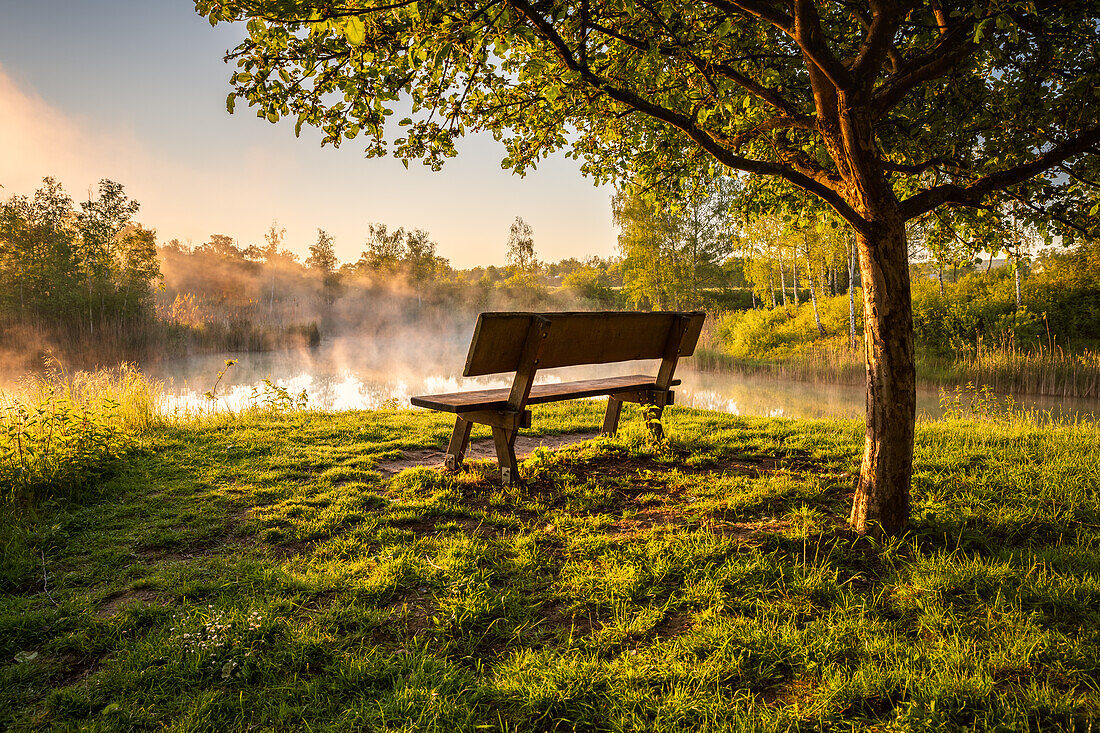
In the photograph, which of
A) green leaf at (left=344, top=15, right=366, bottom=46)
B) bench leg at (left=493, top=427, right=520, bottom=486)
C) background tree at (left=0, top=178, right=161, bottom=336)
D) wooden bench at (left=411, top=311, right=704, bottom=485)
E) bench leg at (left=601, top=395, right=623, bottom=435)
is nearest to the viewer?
green leaf at (left=344, top=15, right=366, bottom=46)

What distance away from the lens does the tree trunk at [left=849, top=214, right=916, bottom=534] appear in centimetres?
313

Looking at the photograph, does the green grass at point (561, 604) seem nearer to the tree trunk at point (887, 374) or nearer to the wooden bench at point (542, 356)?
the tree trunk at point (887, 374)

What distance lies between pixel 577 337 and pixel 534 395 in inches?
24.6

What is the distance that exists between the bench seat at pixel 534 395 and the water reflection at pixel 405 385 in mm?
4839

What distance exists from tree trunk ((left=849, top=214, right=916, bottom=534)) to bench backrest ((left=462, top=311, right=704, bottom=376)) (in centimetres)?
207

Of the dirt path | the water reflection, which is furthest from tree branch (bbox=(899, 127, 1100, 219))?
the water reflection

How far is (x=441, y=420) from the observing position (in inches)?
301

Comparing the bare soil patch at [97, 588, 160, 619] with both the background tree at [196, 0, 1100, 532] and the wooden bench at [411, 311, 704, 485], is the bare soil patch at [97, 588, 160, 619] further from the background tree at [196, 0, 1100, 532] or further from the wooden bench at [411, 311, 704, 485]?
the background tree at [196, 0, 1100, 532]

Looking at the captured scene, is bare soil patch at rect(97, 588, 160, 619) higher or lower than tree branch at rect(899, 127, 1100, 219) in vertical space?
lower

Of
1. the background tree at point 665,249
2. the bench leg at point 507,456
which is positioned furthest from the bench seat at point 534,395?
the background tree at point 665,249

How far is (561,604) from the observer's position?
8.90ft

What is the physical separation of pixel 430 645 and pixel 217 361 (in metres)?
18.7

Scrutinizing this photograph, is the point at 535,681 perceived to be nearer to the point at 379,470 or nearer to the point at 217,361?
the point at 379,470

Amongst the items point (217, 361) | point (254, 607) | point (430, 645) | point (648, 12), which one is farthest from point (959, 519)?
point (217, 361)
